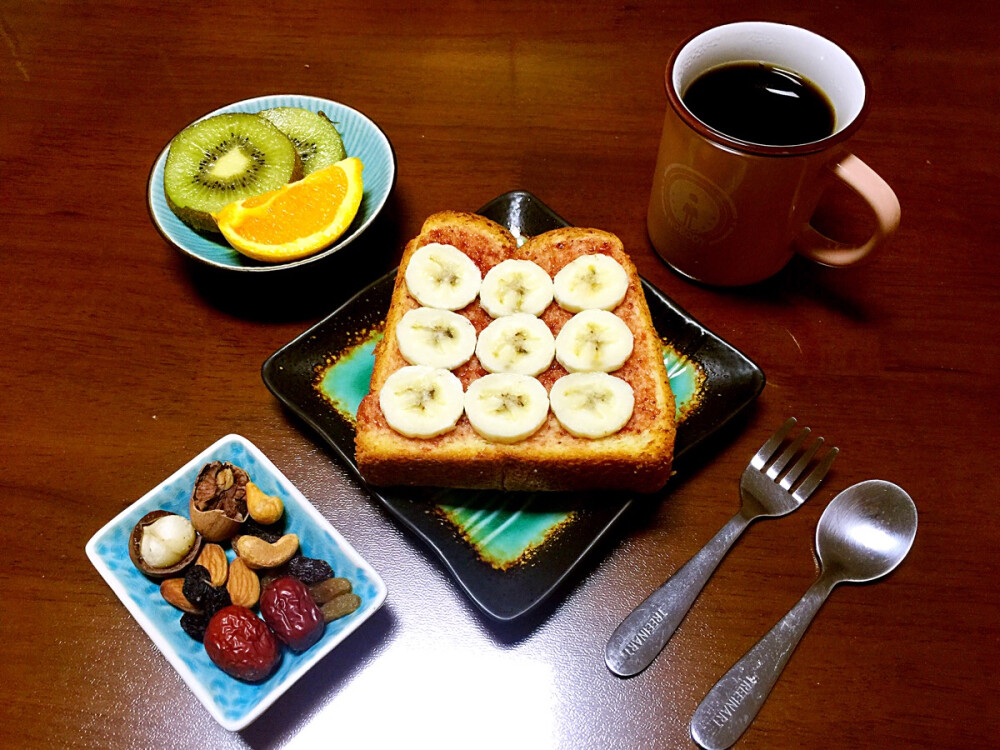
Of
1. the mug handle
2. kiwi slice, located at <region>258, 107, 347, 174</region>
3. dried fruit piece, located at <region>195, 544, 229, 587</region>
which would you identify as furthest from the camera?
kiwi slice, located at <region>258, 107, 347, 174</region>

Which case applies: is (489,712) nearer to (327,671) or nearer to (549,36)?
(327,671)

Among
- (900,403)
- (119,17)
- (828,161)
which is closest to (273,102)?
(119,17)

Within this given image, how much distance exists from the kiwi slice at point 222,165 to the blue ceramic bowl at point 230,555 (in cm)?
54

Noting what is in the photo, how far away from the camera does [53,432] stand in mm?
1508

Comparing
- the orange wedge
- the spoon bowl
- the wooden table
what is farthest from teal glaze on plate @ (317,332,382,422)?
the spoon bowl

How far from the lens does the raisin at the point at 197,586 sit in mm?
1226

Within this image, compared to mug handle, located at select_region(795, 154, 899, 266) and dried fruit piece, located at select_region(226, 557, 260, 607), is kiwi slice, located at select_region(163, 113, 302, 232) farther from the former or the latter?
mug handle, located at select_region(795, 154, 899, 266)

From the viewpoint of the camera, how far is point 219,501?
4.33 ft

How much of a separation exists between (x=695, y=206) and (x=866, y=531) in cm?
68

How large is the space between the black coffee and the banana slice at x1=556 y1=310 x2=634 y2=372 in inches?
16.1

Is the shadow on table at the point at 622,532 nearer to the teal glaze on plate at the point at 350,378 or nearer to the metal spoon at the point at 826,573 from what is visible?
the metal spoon at the point at 826,573

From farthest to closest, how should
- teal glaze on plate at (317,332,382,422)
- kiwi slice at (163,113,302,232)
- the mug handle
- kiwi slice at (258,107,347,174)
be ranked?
kiwi slice at (258,107,347,174) → kiwi slice at (163,113,302,232) → teal glaze on plate at (317,332,382,422) → the mug handle

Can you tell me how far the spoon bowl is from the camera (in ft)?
4.47

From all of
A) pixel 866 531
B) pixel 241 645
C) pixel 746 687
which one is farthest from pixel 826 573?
pixel 241 645
